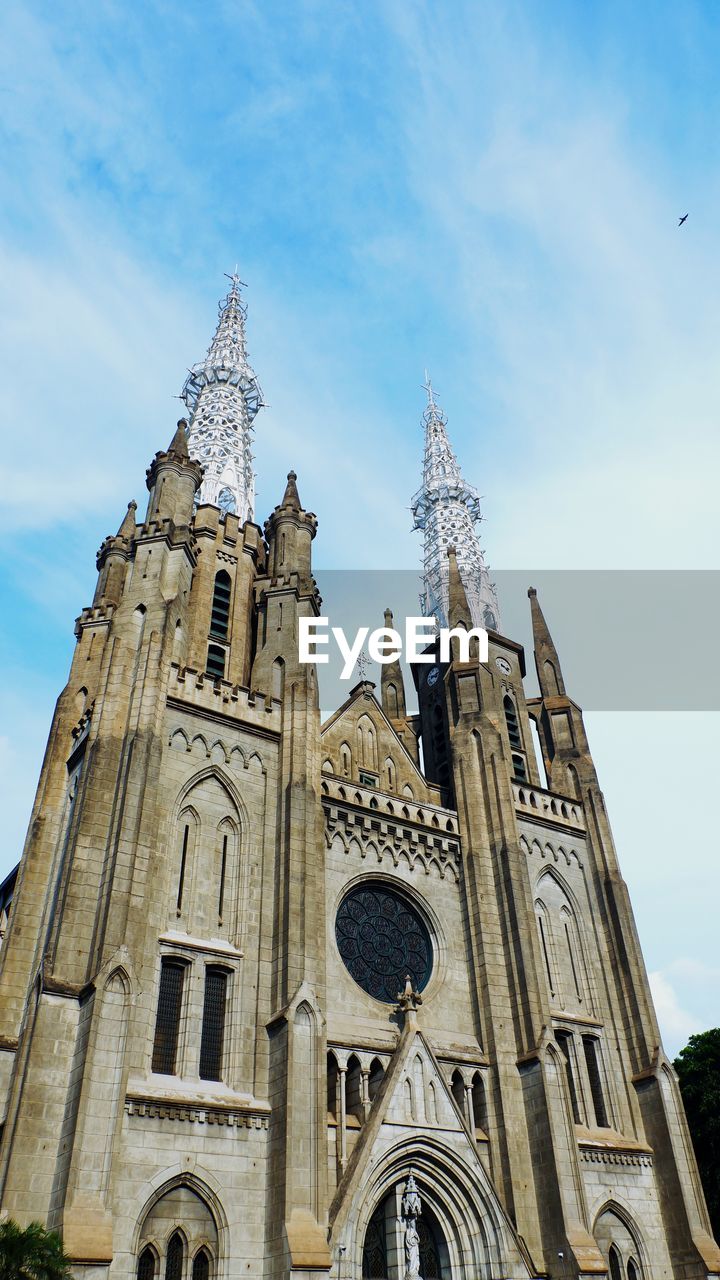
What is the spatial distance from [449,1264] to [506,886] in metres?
10.3

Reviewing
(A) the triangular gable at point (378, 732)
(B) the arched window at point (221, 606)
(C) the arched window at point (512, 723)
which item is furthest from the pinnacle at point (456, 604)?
(B) the arched window at point (221, 606)

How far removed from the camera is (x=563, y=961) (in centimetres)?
3056

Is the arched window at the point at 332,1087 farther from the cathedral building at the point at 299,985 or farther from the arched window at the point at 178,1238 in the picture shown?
the arched window at the point at 178,1238

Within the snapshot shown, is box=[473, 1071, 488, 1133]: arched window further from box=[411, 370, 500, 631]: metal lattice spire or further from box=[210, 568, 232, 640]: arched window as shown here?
box=[411, 370, 500, 631]: metal lattice spire

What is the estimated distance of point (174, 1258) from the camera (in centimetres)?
1917

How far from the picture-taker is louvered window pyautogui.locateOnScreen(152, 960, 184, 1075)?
2123cm

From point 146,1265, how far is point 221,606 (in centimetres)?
2245

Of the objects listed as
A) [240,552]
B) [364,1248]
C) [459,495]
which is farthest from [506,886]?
[459,495]

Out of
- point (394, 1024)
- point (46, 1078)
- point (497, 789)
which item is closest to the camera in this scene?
point (46, 1078)

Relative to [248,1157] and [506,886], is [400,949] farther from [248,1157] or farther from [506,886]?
[248,1157]

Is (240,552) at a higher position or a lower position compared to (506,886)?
higher

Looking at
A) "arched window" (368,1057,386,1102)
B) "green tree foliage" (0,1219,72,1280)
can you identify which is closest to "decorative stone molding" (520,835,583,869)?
"arched window" (368,1057,386,1102)

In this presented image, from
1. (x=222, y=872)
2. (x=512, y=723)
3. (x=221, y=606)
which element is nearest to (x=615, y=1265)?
(x=222, y=872)

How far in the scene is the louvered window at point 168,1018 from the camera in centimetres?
2123
